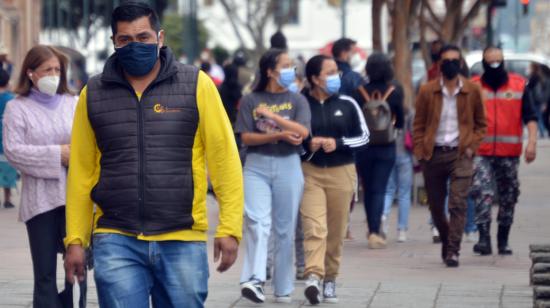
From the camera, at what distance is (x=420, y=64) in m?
37.6

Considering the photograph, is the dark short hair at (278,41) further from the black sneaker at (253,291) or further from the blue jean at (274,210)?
the black sneaker at (253,291)

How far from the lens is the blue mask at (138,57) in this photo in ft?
17.5

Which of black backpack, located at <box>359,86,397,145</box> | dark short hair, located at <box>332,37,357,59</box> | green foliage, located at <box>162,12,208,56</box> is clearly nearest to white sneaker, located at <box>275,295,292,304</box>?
black backpack, located at <box>359,86,397,145</box>

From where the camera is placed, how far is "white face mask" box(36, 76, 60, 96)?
7.45m

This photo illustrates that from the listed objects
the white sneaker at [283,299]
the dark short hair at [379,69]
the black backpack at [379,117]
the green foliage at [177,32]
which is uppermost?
the dark short hair at [379,69]

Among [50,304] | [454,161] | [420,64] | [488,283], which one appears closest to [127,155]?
[50,304]

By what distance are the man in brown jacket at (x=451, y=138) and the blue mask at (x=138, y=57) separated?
6134 mm

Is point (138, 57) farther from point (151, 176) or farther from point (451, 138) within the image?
point (451, 138)

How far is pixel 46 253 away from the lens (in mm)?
7277

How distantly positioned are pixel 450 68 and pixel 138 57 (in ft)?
20.6

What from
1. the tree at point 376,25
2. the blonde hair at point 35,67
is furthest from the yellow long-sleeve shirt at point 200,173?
the tree at point 376,25

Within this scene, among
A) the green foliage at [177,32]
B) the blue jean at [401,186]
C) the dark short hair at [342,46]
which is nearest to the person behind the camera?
the blue jean at [401,186]

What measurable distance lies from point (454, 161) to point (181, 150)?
616cm

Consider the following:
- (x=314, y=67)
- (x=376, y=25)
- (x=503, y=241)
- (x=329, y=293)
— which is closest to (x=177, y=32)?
(x=376, y=25)
